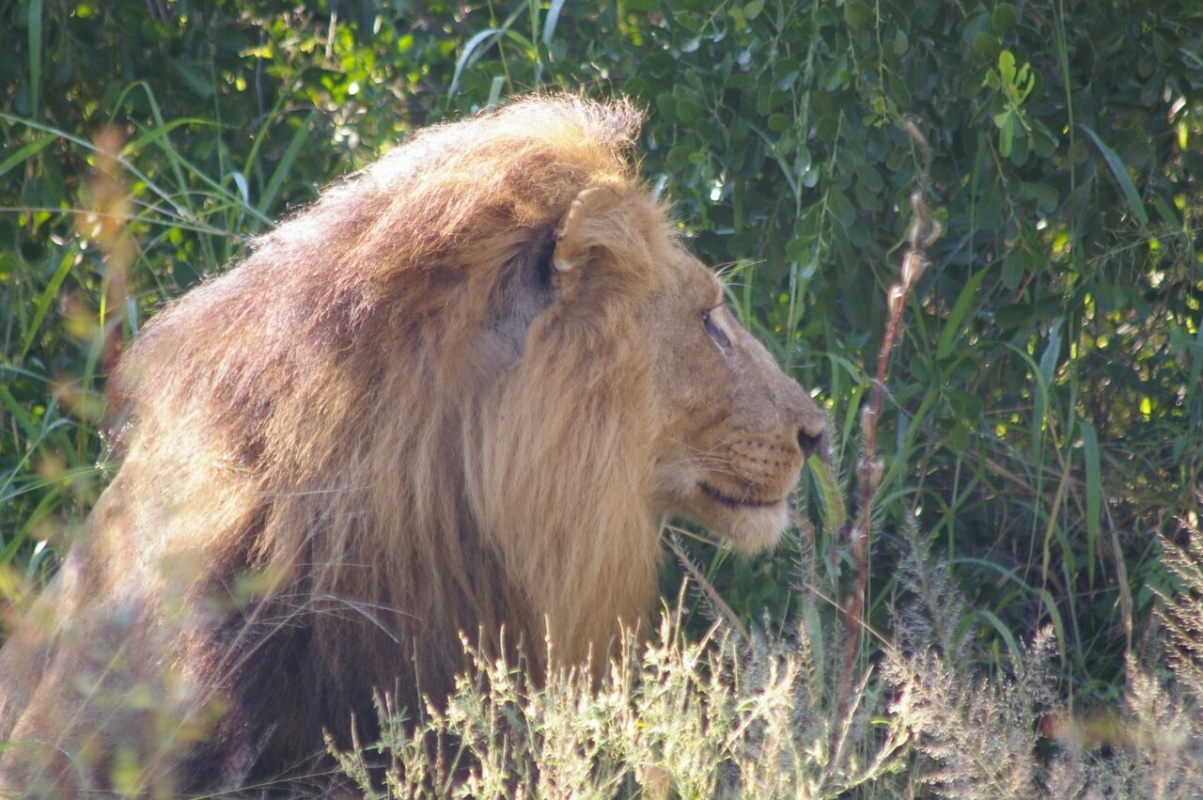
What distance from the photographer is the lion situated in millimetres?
2203

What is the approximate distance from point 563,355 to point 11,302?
6.14 ft

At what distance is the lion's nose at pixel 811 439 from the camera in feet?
9.36

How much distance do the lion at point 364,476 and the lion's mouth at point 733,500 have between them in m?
0.18

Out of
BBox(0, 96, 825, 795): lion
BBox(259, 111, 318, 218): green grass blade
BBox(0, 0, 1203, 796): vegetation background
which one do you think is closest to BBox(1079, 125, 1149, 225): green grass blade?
BBox(0, 0, 1203, 796): vegetation background

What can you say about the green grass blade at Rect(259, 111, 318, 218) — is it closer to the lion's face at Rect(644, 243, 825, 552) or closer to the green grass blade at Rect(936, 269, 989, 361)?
the lion's face at Rect(644, 243, 825, 552)

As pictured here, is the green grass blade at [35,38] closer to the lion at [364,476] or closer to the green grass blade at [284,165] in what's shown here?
the green grass blade at [284,165]

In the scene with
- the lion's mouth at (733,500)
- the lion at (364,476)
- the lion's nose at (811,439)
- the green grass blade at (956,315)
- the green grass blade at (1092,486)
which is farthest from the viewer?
the green grass blade at (956,315)

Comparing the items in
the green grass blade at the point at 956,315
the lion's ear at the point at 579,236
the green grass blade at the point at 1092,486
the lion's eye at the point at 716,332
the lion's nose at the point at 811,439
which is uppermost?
the lion's ear at the point at 579,236

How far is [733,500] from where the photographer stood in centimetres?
278

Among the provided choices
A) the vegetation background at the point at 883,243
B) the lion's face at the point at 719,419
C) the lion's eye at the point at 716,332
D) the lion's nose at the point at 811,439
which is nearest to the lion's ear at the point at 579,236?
the lion's face at the point at 719,419

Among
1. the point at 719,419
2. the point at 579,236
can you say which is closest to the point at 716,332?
the point at 719,419

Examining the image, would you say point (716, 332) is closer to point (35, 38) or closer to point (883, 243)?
point (883, 243)

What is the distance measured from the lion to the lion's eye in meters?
0.14

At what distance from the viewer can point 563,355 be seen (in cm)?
243
